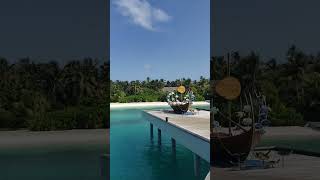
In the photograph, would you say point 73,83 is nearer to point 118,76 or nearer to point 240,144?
point 118,76

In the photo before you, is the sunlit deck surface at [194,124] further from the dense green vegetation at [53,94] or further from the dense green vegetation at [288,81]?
the dense green vegetation at [53,94]

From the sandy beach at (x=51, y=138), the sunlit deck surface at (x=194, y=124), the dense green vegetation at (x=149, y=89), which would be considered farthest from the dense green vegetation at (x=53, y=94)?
the dense green vegetation at (x=149, y=89)

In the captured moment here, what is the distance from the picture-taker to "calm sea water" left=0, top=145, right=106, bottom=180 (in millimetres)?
7910

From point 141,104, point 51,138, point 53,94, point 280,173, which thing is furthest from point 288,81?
point 280,173

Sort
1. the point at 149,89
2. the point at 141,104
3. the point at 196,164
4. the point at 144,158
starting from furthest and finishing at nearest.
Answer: the point at 149,89, the point at 141,104, the point at 144,158, the point at 196,164

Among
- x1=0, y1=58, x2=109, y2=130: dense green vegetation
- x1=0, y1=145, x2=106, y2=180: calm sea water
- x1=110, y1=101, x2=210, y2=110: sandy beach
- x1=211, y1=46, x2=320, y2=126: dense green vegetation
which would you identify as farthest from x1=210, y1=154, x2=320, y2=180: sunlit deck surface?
x1=110, y1=101, x2=210, y2=110: sandy beach

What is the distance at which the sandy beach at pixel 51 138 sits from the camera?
1307cm

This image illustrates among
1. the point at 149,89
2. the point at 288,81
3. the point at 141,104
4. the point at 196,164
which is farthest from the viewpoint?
the point at 149,89

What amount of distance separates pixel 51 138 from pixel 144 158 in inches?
172

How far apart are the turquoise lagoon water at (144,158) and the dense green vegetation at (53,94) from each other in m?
1.31

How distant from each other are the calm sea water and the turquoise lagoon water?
0.50m

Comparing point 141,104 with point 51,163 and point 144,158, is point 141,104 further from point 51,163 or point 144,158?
point 51,163

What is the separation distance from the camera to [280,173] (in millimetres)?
6109

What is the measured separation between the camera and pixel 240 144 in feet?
22.1
